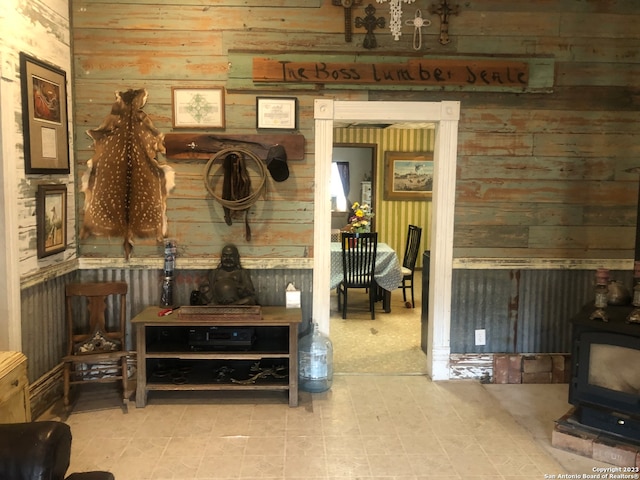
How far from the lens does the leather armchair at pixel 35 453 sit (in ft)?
5.80

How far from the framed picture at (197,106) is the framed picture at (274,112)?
26 cm

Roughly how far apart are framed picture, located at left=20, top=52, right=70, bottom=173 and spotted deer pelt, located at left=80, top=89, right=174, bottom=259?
24cm

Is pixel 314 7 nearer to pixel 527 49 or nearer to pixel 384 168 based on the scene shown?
pixel 527 49

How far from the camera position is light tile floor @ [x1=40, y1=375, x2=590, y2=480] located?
9.21ft

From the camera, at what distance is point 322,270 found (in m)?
3.95

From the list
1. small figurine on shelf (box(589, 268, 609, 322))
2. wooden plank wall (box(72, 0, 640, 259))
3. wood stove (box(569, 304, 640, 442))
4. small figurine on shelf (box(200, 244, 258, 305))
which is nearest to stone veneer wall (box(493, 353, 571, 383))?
wooden plank wall (box(72, 0, 640, 259))

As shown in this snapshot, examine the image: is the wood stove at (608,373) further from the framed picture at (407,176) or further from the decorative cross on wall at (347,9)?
the framed picture at (407,176)

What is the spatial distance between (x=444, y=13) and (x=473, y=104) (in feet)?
2.17

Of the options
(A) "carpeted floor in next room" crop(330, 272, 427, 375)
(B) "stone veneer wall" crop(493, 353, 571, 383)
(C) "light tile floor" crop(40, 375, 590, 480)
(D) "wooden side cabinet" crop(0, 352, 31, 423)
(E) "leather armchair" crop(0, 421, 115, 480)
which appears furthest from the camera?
(A) "carpeted floor in next room" crop(330, 272, 427, 375)

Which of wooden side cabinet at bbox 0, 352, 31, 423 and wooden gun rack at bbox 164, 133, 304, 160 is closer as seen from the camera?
wooden side cabinet at bbox 0, 352, 31, 423

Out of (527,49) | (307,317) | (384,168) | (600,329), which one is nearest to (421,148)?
(384,168)

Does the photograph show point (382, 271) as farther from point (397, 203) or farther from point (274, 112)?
point (397, 203)

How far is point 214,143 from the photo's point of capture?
3791 mm

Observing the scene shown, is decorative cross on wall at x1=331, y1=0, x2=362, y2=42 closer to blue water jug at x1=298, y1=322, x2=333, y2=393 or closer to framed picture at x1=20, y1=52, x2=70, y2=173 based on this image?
framed picture at x1=20, y1=52, x2=70, y2=173
